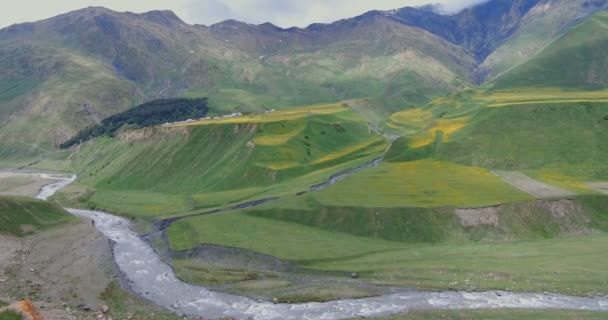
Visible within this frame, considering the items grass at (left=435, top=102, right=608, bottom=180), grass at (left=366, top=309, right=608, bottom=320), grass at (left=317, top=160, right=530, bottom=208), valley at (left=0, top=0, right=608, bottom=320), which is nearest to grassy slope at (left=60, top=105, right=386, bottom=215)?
valley at (left=0, top=0, right=608, bottom=320)

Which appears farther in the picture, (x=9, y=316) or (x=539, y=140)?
(x=539, y=140)

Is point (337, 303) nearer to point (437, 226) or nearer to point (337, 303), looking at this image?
point (337, 303)

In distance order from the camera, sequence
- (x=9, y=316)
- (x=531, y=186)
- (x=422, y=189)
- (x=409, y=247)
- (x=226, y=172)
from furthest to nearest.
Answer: (x=226, y=172) → (x=422, y=189) → (x=531, y=186) → (x=409, y=247) → (x=9, y=316)

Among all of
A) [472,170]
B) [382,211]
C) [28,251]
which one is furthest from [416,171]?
[28,251]

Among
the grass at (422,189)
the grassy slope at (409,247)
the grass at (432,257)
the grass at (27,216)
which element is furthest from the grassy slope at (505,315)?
the grass at (27,216)

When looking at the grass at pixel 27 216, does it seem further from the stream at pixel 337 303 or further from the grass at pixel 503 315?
the grass at pixel 503 315

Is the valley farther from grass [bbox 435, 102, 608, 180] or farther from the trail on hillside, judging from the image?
grass [bbox 435, 102, 608, 180]

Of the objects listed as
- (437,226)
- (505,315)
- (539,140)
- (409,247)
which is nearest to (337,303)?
(505,315)
